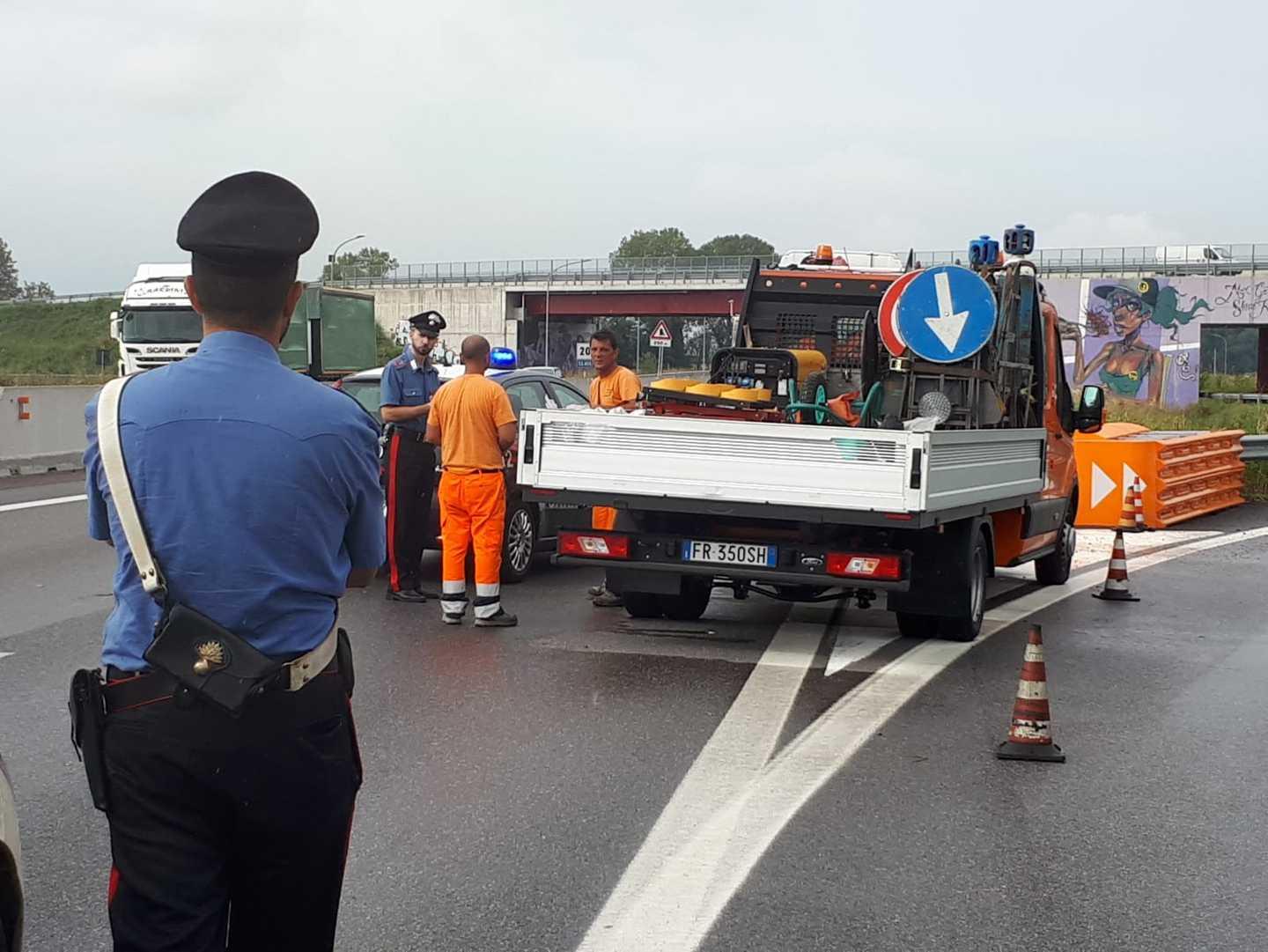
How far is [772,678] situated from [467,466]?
8.72ft

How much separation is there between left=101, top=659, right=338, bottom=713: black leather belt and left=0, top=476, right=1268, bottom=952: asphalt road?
6.25 ft

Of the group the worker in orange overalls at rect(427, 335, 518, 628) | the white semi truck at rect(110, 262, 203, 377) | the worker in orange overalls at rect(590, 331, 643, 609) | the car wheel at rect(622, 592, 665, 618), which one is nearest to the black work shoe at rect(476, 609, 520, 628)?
the worker in orange overalls at rect(427, 335, 518, 628)

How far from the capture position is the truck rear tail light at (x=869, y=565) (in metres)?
9.06

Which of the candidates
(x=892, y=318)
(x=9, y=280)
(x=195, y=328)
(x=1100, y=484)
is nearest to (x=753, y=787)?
(x=892, y=318)

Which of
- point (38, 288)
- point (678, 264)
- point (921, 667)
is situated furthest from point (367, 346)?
point (38, 288)

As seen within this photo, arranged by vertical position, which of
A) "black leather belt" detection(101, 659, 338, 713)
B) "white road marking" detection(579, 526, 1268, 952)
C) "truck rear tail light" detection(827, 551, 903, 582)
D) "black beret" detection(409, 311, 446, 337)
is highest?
"black beret" detection(409, 311, 446, 337)

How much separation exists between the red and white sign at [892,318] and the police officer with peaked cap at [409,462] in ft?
10.5

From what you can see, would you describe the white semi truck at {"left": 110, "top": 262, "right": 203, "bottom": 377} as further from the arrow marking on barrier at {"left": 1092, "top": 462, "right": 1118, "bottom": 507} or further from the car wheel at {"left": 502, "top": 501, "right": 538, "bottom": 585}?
the car wheel at {"left": 502, "top": 501, "right": 538, "bottom": 585}

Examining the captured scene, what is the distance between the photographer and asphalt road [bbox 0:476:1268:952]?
4.79 metres

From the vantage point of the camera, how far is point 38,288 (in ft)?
432

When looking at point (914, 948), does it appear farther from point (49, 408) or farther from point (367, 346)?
point (367, 346)

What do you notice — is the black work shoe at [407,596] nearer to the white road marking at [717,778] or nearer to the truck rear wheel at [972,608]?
the white road marking at [717,778]

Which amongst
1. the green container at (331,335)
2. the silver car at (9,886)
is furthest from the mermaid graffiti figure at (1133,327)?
the silver car at (9,886)

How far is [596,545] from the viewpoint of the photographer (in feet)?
31.8
